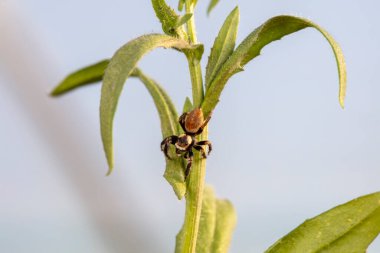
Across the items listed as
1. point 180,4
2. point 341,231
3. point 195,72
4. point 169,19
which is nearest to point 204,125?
point 195,72

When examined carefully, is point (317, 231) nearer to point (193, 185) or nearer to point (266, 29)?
point (193, 185)

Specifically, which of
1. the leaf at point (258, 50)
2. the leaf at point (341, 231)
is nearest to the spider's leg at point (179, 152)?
the leaf at point (258, 50)

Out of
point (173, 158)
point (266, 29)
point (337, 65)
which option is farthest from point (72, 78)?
point (337, 65)

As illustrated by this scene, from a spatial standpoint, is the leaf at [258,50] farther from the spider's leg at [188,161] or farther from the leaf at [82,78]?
the leaf at [82,78]

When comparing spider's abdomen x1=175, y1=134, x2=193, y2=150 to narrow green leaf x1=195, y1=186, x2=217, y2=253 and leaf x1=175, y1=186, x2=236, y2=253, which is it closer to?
leaf x1=175, y1=186, x2=236, y2=253

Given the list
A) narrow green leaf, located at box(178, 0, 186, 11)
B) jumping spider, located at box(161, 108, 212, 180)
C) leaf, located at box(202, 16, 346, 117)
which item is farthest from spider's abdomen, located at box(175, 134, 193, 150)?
narrow green leaf, located at box(178, 0, 186, 11)

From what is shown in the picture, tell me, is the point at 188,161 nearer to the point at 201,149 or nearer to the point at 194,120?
the point at 201,149
